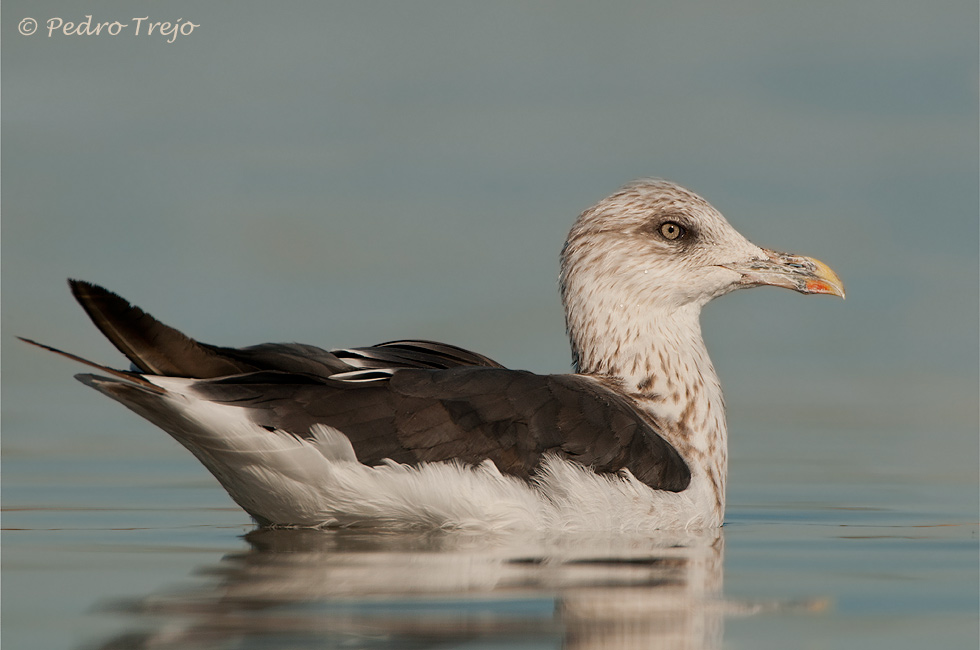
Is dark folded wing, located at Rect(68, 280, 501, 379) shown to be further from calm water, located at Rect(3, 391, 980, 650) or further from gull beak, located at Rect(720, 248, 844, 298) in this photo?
gull beak, located at Rect(720, 248, 844, 298)

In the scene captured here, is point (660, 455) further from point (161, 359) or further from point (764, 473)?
point (764, 473)

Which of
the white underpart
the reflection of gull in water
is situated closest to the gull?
the white underpart

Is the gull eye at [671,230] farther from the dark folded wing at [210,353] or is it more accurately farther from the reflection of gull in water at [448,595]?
the reflection of gull in water at [448,595]

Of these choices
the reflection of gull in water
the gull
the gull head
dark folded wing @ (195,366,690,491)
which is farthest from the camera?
the gull head

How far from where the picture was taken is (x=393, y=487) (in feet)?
25.7

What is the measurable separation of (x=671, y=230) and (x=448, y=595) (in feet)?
13.1

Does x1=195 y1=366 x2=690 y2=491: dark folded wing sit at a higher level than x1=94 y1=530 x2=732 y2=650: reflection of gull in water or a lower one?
higher

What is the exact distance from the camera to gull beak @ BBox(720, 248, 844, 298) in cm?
933

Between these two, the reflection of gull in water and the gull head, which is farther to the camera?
the gull head

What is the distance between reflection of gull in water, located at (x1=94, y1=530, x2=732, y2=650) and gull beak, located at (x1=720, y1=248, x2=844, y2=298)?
2111 millimetres

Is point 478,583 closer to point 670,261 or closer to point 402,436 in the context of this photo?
point 402,436

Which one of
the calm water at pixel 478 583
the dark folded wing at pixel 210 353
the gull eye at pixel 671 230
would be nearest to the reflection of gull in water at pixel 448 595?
the calm water at pixel 478 583

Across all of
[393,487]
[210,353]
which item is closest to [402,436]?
[393,487]

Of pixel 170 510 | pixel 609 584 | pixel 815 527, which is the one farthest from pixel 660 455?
pixel 170 510
